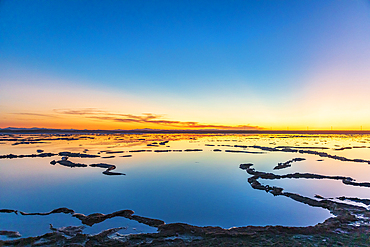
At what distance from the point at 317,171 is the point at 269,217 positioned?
397 inches

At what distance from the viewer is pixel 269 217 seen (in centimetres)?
771

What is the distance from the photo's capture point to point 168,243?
231 inches

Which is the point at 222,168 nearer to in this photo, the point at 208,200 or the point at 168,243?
the point at 208,200

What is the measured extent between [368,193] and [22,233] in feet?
47.7

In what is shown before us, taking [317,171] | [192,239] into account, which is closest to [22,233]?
[192,239]

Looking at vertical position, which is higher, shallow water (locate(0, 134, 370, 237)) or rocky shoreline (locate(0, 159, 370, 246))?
rocky shoreline (locate(0, 159, 370, 246))

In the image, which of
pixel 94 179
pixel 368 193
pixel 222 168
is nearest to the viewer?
pixel 368 193

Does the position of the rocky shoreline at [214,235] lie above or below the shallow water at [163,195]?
above

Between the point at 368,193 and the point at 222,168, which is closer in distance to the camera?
the point at 368,193

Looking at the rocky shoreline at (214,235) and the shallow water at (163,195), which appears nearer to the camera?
the rocky shoreline at (214,235)

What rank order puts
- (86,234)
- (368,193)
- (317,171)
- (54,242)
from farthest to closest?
(317,171) → (368,193) → (86,234) → (54,242)

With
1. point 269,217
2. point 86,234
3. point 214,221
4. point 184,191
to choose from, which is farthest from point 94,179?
point 269,217

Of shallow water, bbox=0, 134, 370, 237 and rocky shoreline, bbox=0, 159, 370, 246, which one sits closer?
rocky shoreline, bbox=0, 159, 370, 246

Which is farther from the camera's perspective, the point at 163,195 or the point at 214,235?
the point at 163,195
